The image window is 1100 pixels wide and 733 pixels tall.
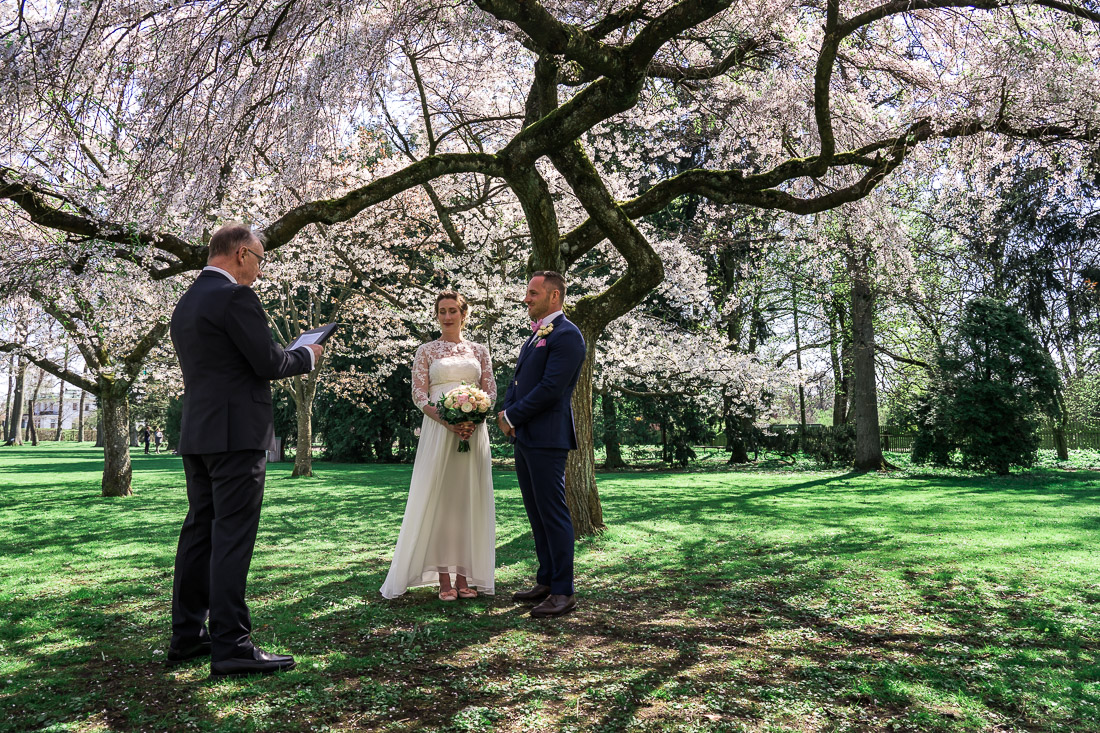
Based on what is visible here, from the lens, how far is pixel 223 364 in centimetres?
353

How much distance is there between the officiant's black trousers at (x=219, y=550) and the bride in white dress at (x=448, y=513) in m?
1.43

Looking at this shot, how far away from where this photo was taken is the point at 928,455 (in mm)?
16969

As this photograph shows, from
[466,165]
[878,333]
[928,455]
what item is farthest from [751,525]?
[878,333]

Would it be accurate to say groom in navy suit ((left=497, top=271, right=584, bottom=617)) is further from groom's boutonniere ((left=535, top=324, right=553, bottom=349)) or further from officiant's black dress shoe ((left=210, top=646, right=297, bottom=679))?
officiant's black dress shoe ((left=210, top=646, right=297, bottom=679))

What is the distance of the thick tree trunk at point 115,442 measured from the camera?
1306 cm

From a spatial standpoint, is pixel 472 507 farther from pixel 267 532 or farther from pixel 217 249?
pixel 267 532

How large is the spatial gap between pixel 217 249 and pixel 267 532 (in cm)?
578

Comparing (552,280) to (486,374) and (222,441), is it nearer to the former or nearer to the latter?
(486,374)

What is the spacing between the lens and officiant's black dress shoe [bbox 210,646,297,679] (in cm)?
336

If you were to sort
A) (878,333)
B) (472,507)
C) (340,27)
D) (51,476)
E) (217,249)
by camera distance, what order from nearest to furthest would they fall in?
1. (217,249)
2. (472,507)
3. (340,27)
4. (51,476)
5. (878,333)

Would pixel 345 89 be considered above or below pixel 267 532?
above

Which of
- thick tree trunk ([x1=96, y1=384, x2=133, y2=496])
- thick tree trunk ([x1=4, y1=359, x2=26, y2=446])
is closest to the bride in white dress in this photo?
thick tree trunk ([x1=96, y1=384, x2=133, y2=496])

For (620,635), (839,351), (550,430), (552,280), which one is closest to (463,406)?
(550,430)

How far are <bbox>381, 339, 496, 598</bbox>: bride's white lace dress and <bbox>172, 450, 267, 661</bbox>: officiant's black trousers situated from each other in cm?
143
